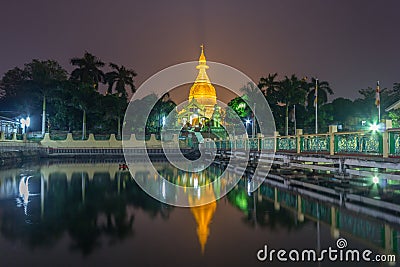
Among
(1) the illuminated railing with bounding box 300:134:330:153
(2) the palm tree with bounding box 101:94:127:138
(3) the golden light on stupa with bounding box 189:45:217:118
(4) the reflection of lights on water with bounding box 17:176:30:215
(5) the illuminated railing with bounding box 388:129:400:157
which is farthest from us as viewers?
(3) the golden light on stupa with bounding box 189:45:217:118

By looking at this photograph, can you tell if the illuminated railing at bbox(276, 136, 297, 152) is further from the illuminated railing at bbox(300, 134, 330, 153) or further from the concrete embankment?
the concrete embankment

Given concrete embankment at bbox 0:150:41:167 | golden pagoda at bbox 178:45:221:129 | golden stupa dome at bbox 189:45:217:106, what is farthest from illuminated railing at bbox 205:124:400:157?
golden stupa dome at bbox 189:45:217:106

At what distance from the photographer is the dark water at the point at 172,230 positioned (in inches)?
300

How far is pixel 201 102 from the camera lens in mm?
97625

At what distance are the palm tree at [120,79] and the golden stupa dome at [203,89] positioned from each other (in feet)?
114

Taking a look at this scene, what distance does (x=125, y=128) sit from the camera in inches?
2453

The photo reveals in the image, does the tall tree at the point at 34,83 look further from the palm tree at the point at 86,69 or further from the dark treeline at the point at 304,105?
the dark treeline at the point at 304,105

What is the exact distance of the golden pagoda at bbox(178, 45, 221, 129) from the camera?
8919 cm

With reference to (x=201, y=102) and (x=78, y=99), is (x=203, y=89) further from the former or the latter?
(x=78, y=99)

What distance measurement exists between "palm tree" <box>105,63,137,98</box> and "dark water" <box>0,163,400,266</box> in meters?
49.9

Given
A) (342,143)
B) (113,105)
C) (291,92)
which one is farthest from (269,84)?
(342,143)

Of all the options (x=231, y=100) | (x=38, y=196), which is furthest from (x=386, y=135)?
(x=231, y=100)

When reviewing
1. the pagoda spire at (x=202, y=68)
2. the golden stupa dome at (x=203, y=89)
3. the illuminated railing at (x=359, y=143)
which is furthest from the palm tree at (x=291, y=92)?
the pagoda spire at (x=202, y=68)

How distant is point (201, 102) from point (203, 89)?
437 cm
